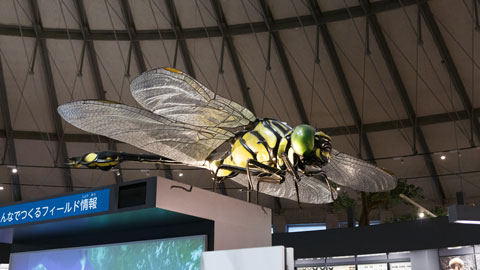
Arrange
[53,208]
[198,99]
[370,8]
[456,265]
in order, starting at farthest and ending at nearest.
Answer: [370,8] < [456,265] < [53,208] < [198,99]

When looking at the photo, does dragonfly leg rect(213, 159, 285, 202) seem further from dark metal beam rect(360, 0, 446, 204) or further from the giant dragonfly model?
dark metal beam rect(360, 0, 446, 204)

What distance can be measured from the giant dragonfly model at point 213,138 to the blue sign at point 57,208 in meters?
0.76

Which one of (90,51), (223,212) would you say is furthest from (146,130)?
(90,51)

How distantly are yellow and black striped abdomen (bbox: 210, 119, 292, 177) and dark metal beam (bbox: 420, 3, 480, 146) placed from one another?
415 inches

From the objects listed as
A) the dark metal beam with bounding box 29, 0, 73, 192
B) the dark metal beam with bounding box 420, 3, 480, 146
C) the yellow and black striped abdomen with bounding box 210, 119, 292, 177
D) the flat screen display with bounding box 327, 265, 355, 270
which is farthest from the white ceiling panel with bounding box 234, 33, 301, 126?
the yellow and black striped abdomen with bounding box 210, 119, 292, 177

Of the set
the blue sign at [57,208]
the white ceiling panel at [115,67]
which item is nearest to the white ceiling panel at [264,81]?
the white ceiling panel at [115,67]

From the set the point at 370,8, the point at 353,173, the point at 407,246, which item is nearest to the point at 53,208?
the point at 353,173

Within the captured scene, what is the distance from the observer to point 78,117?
6668 mm

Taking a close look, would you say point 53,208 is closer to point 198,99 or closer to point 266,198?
point 198,99

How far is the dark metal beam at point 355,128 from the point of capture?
17969 mm

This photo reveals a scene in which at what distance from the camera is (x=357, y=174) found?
7.37m

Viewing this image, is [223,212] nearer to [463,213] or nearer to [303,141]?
[303,141]

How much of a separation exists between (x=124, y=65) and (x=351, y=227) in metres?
8.45

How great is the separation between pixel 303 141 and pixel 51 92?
47.2 feet
